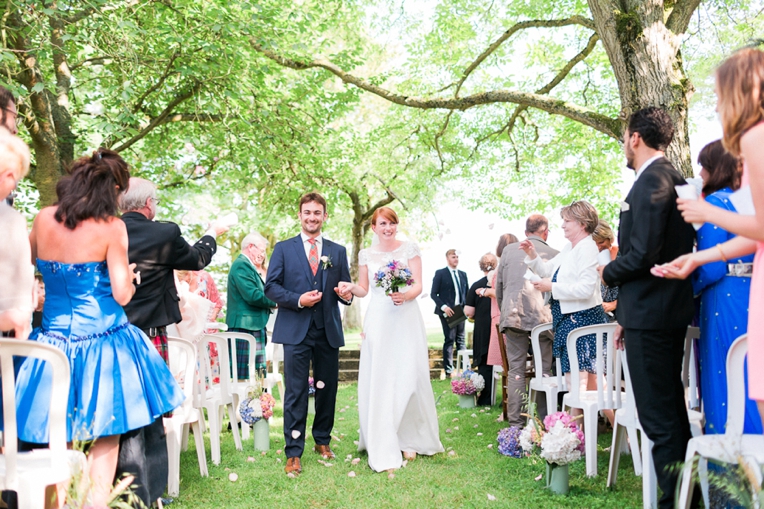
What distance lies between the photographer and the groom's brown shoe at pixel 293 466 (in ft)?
17.8

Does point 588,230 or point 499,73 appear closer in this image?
point 588,230

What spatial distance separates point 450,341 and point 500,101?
5.09 metres

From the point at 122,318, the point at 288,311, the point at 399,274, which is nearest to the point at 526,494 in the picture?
the point at 399,274

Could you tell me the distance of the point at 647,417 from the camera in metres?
3.60

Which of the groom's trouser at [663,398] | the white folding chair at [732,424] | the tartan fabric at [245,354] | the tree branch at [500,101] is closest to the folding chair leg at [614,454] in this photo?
the groom's trouser at [663,398]

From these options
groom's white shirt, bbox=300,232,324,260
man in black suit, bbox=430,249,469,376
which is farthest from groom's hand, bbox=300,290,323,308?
man in black suit, bbox=430,249,469,376

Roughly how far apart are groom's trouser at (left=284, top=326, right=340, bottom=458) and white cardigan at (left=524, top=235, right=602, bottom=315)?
78.8 inches

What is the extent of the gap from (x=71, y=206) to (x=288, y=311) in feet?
8.43

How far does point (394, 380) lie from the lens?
5812mm

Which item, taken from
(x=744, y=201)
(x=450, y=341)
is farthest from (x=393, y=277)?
(x=450, y=341)

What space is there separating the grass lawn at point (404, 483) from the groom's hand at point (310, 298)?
1378 mm

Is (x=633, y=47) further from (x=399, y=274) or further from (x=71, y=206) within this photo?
(x=71, y=206)

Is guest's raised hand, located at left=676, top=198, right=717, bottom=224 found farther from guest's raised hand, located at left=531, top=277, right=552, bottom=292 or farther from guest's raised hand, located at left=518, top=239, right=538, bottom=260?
guest's raised hand, located at left=518, top=239, right=538, bottom=260

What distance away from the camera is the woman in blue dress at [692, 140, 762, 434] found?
3350mm
